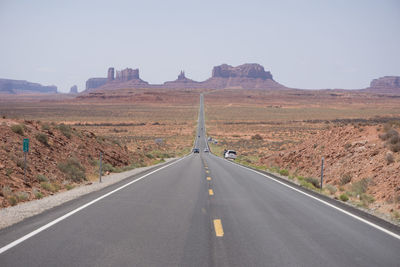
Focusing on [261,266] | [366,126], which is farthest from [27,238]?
[366,126]

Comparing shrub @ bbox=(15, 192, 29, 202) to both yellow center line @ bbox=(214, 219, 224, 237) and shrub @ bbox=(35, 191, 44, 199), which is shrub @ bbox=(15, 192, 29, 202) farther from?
yellow center line @ bbox=(214, 219, 224, 237)

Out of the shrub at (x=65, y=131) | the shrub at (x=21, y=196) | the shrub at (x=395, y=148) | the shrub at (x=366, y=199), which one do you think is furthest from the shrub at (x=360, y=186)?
the shrub at (x=65, y=131)

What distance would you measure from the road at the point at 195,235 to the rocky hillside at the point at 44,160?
107 inches

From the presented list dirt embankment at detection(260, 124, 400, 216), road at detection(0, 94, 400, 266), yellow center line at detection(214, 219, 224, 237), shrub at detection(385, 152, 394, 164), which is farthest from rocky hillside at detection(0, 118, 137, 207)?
shrub at detection(385, 152, 394, 164)

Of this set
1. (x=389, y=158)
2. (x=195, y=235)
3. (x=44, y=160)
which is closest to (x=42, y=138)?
(x=44, y=160)

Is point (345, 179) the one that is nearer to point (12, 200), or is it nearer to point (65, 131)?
point (12, 200)

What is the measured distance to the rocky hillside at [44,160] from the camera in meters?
12.6

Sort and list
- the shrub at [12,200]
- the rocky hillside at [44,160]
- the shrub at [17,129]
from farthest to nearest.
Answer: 1. the shrub at [17,129]
2. the rocky hillside at [44,160]
3. the shrub at [12,200]

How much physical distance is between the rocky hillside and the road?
8.96 feet

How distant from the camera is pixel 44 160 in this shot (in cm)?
1661

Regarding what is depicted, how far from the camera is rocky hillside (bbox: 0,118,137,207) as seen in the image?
12.6 meters

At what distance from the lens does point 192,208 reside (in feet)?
33.4

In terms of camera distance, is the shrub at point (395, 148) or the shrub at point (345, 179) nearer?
the shrub at point (395, 148)

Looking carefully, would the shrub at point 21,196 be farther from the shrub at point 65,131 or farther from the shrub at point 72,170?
the shrub at point 65,131
